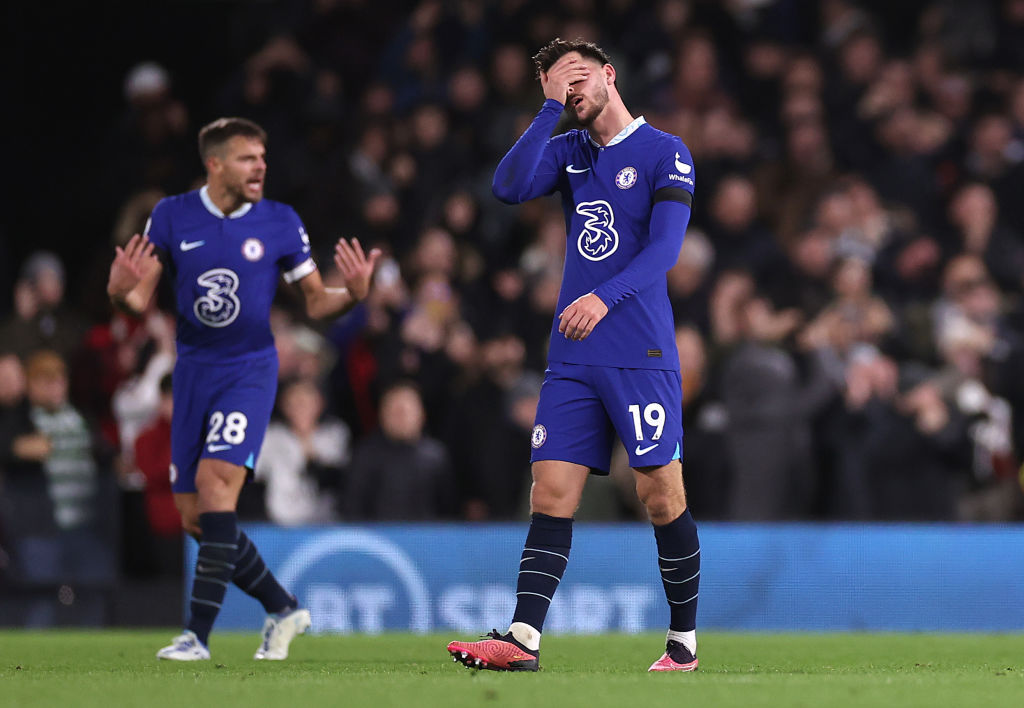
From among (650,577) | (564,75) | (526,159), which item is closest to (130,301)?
(526,159)

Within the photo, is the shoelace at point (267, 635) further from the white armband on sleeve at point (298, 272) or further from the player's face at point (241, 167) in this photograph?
the player's face at point (241, 167)

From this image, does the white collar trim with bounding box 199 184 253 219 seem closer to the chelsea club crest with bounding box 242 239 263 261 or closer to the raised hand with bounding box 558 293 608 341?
the chelsea club crest with bounding box 242 239 263 261

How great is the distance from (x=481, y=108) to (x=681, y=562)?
9.13 metres

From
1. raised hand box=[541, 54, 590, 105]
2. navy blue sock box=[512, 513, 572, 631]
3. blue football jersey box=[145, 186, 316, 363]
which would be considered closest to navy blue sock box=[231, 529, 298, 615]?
blue football jersey box=[145, 186, 316, 363]

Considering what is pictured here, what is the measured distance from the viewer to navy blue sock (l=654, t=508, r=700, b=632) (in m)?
6.66

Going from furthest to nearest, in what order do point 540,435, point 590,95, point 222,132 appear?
point 222,132 < point 590,95 < point 540,435

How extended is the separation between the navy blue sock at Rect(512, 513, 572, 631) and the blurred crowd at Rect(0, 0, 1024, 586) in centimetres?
520

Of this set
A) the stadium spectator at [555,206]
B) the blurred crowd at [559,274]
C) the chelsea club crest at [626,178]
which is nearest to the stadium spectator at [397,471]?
the blurred crowd at [559,274]

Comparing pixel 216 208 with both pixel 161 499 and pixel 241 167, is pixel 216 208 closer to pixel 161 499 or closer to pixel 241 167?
pixel 241 167

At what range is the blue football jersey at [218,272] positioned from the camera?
7758mm

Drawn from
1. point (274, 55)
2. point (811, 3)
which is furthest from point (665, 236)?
point (811, 3)

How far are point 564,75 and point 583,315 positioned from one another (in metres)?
1.04

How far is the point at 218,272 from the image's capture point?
777cm

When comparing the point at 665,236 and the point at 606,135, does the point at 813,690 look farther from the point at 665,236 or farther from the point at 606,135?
the point at 606,135
